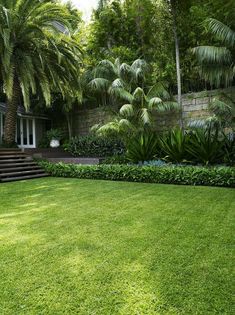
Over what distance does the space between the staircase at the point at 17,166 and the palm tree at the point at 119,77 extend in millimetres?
4682

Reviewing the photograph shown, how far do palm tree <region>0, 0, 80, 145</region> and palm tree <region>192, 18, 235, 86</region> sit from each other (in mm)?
5905

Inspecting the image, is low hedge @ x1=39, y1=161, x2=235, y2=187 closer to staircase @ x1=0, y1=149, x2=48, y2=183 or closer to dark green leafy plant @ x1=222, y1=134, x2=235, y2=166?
dark green leafy plant @ x1=222, y1=134, x2=235, y2=166

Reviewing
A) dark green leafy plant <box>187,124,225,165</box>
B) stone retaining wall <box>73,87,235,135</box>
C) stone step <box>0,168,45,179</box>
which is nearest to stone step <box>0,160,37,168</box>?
stone step <box>0,168,45,179</box>

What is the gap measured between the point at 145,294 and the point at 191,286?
0.44 metres

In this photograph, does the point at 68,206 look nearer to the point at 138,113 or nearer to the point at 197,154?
the point at 197,154

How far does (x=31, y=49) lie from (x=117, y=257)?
1204cm

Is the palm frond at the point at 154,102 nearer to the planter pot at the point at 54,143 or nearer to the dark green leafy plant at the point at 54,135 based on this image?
the dark green leafy plant at the point at 54,135

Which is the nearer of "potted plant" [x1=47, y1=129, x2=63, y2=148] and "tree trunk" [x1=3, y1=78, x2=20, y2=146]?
"tree trunk" [x1=3, y1=78, x2=20, y2=146]

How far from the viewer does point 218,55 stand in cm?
984

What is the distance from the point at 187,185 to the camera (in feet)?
26.5

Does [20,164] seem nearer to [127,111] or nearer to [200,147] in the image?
[127,111]

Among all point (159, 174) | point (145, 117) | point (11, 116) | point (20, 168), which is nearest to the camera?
point (159, 174)

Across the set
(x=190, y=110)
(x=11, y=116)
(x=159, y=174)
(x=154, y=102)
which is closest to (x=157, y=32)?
(x=190, y=110)

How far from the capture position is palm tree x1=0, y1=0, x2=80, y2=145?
1145 centimetres
